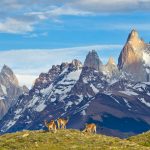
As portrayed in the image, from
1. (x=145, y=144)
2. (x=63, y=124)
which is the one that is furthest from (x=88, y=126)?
(x=145, y=144)

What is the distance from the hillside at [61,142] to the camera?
8112cm

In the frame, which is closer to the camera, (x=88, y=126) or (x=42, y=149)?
(x=42, y=149)

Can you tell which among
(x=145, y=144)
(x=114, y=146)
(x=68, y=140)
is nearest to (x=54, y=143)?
(x=68, y=140)

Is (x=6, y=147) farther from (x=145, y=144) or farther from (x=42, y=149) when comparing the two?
(x=145, y=144)

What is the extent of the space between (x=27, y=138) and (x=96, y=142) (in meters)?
10.5

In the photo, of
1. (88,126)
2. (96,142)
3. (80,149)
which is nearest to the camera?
(80,149)

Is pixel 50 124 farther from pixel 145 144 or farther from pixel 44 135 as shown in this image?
pixel 145 144

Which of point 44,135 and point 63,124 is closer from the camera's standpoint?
point 44,135

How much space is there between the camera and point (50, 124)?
9406 cm

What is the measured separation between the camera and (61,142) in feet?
275

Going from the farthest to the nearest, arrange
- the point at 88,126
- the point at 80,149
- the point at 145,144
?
the point at 88,126, the point at 145,144, the point at 80,149

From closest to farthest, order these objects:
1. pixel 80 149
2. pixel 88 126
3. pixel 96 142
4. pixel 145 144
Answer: pixel 80 149 → pixel 96 142 → pixel 145 144 → pixel 88 126

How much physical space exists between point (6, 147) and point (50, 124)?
40.4 feet

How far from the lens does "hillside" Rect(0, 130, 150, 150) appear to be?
81.1 m
